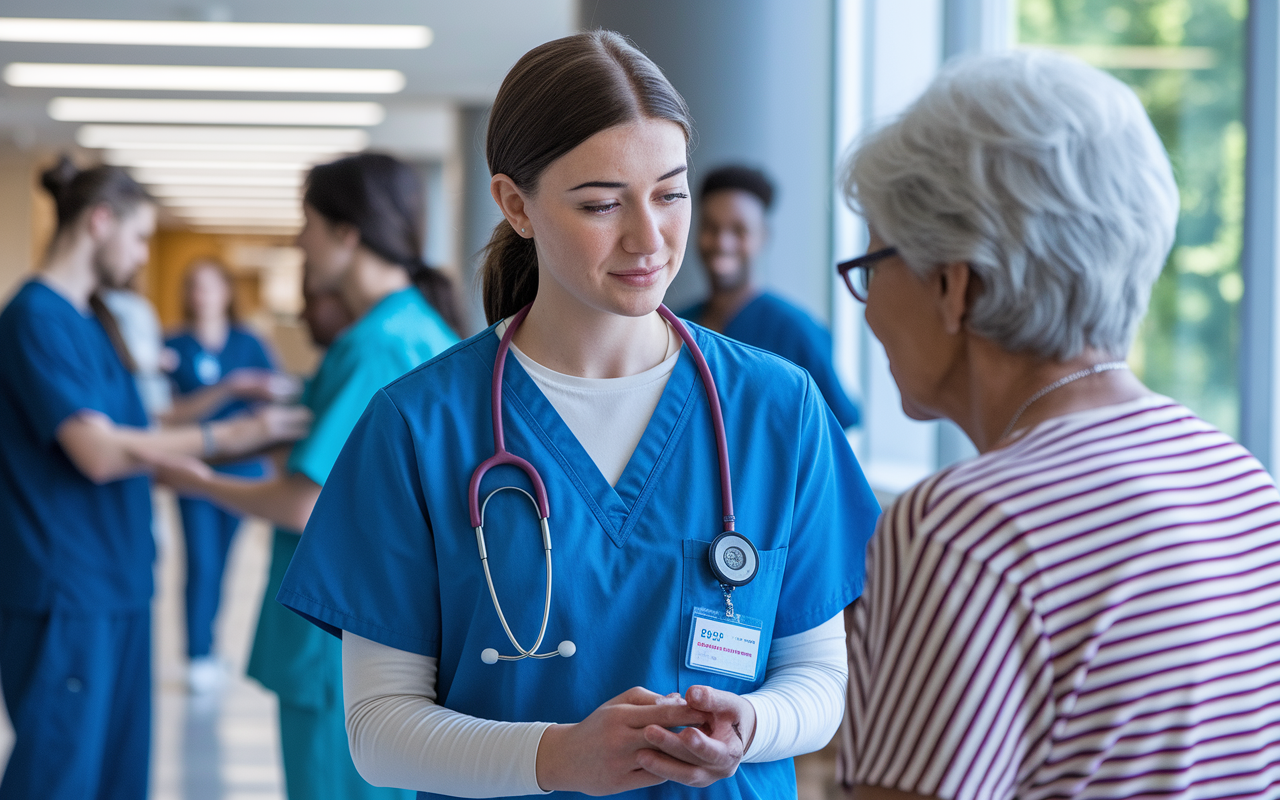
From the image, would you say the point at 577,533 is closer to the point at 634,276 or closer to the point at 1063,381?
the point at 634,276

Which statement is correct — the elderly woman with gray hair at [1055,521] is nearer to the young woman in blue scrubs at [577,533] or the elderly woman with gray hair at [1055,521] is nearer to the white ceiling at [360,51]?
the young woman in blue scrubs at [577,533]

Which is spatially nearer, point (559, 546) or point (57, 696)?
point (559, 546)

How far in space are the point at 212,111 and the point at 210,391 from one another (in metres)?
4.84

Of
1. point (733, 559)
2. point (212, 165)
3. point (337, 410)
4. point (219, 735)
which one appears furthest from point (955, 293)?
point (212, 165)

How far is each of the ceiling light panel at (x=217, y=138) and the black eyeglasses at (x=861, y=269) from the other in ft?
28.1

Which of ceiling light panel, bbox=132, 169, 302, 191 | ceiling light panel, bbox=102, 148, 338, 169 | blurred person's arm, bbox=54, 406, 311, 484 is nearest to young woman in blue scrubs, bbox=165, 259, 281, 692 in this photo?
blurred person's arm, bbox=54, 406, 311, 484

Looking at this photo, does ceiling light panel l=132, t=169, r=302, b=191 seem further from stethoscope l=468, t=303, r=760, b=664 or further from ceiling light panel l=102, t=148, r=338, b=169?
stethoscope l=468, t=303, r=760, b=664

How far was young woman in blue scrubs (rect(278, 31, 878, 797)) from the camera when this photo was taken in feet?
3.36

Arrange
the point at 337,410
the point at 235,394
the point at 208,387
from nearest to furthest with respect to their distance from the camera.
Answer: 1. the point at 337,410
2. the point at 235,394
3. the point at 208,387

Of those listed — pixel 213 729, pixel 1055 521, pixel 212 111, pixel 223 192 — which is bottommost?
pixel 213 729

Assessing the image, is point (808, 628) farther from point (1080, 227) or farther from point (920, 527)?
point (1080, 227)

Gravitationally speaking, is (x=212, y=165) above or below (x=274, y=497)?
above

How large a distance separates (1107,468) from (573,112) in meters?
0.59

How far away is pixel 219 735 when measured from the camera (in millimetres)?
3768
